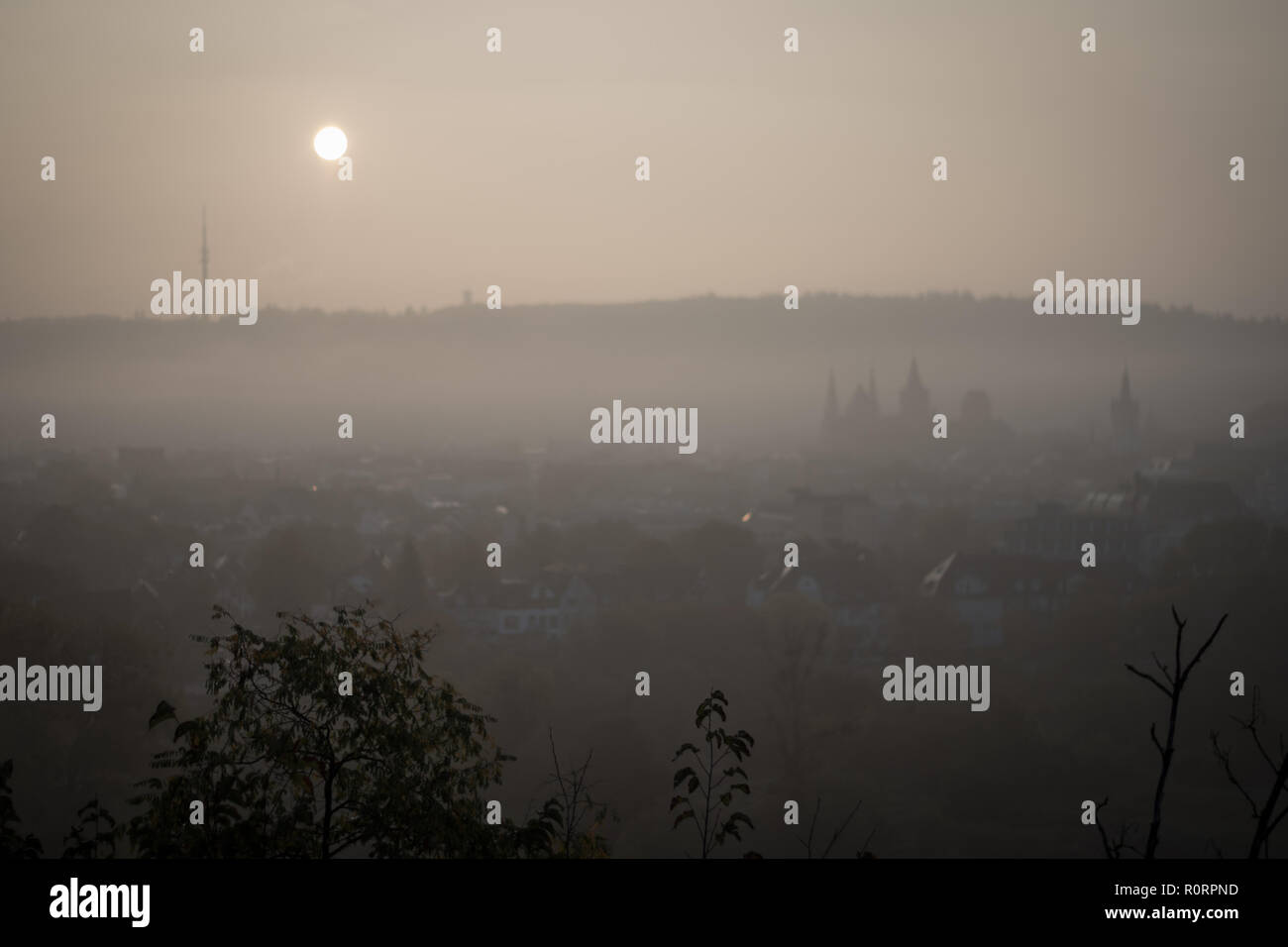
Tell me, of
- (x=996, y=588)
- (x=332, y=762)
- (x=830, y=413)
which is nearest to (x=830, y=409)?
(x=830, y=413)

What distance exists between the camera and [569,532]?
219 ft

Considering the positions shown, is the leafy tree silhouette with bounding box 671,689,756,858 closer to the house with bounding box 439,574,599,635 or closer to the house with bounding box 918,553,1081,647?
the house with bounding box 439,574,599,635

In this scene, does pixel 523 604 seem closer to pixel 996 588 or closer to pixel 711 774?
pixel 996 588

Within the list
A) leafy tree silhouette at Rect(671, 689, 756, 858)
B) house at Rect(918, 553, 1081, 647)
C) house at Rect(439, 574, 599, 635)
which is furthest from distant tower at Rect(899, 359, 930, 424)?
leafy tree silhouette at Rect(671, 689, 756, 858)

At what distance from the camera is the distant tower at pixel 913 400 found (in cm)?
16488

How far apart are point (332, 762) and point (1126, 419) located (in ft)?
482

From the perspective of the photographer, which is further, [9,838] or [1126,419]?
[1126,419]

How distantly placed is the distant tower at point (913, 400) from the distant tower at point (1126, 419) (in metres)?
26.8

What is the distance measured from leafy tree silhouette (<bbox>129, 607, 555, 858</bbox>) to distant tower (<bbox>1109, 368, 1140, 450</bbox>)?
142m

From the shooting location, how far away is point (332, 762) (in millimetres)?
7559

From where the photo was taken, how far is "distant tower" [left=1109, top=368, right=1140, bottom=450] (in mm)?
140625

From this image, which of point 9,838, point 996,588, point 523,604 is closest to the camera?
point 9,838

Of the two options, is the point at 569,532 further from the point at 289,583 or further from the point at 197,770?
the point at 197,770

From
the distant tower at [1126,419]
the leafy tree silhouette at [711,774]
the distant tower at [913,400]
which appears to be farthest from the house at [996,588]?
the distant tower at [913,400]
